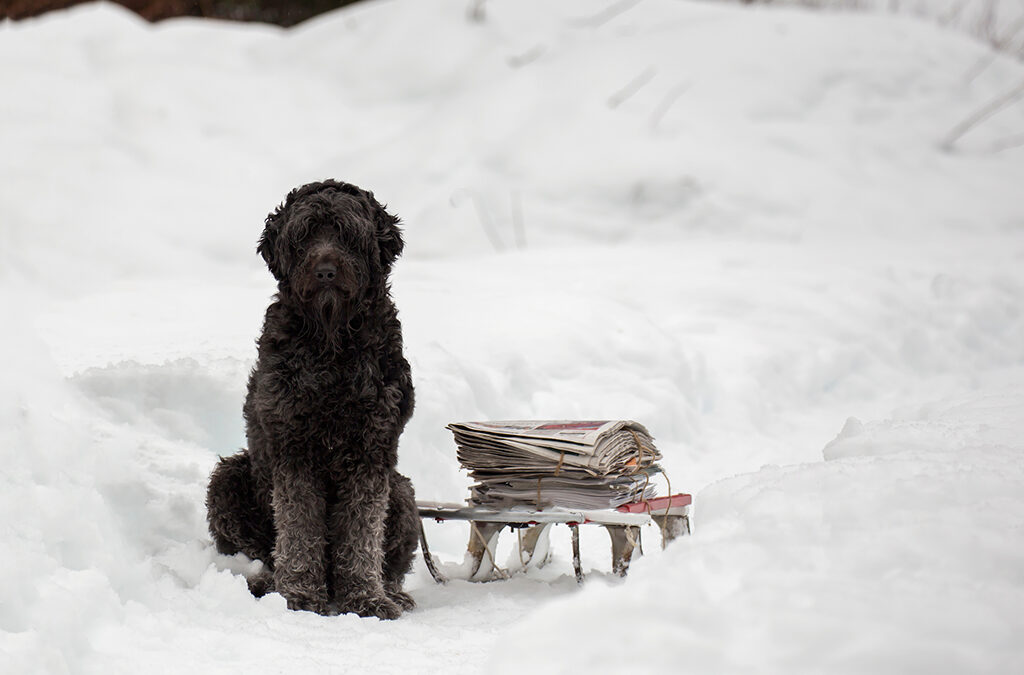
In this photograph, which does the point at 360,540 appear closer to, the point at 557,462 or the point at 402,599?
the point at 402,599

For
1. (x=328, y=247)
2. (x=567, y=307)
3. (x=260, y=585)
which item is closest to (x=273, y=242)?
(x=328, y=247)

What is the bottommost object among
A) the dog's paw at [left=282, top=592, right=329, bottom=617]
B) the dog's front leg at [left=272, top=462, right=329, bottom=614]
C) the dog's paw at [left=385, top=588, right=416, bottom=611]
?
the dog's paw at [left=385, top=588, right=416, bottom=611]

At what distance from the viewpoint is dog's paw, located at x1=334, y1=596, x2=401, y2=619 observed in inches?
152

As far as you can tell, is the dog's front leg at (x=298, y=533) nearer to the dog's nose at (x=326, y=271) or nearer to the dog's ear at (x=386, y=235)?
the dog's nose at (x=326, y=271)

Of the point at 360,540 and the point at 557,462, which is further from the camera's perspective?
the point at 557,462

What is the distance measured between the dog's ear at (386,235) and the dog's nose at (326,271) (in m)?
0.29

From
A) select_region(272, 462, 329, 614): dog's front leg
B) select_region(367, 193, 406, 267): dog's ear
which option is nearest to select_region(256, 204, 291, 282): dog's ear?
select_region(367, 193, 406, 267): dog's ear

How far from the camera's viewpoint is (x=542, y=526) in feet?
15.5

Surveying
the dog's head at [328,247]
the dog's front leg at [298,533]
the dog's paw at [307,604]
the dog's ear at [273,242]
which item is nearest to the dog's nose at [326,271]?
the dog's head at [328,247]

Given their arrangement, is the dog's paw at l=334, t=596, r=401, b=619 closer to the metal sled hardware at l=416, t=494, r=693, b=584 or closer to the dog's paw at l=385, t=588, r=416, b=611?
the dog's paw at l=385, t=588, r=416, b=611

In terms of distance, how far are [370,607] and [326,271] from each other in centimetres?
134

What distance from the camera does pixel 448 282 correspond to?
26.0 feet

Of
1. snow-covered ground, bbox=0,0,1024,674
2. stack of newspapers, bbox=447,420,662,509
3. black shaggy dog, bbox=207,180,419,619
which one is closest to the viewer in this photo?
snow-covered ground, bbox=0,0,1024,674

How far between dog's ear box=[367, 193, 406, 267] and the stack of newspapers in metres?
0.96
